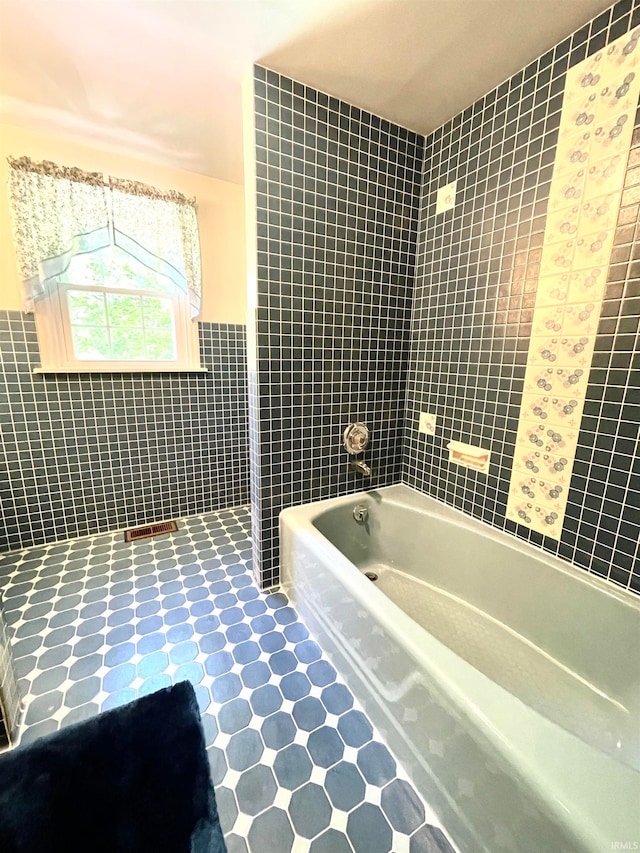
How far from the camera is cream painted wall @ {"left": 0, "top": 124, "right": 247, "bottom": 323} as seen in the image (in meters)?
1.76

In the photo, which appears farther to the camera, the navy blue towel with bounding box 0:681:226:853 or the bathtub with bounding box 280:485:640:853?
the navy blue towel with bounding box 0:681:226:853

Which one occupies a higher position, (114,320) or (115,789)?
(114,320)

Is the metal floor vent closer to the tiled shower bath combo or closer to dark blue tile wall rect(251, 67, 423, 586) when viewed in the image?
the tiled shower bath combo

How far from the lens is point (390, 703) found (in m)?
1.05

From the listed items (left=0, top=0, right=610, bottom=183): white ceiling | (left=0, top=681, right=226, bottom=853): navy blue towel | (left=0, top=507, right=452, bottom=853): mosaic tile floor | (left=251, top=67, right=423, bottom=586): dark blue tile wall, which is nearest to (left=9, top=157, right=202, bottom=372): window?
(left=0, top=0, right=610, bottom=183): white ceiling

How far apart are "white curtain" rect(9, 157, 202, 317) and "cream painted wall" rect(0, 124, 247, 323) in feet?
0.31

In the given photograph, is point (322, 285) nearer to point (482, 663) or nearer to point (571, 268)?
point (571, 268)

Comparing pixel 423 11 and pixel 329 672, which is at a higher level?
pixel 423 11

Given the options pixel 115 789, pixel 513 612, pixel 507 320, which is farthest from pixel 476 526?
pixel 115 789

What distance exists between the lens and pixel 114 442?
2.22m

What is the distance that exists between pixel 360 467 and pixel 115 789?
1537 mm

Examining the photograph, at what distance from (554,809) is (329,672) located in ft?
2.86

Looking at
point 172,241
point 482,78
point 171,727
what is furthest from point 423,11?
point 171,727

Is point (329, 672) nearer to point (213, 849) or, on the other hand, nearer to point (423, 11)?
point (213, 849)
